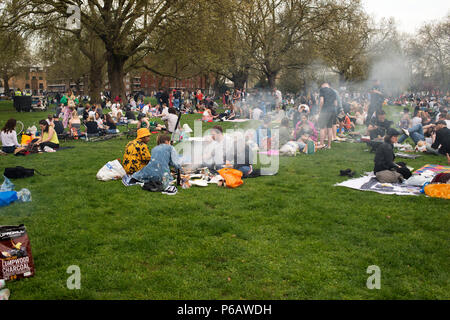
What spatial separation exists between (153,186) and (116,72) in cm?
2247

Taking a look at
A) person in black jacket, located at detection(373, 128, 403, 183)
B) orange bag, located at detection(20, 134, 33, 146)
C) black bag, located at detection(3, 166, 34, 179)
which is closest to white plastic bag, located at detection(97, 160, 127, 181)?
black bag, located at detection(3, 166, 34, 179)

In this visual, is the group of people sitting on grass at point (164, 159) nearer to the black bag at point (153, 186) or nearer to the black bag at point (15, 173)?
the black bag at point (153, 186)

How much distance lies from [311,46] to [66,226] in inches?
1237

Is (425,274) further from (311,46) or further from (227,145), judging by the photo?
(311,46)

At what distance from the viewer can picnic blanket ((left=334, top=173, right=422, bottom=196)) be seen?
709 centimetres

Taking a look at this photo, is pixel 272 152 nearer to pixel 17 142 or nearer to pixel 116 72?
pixel 17 142

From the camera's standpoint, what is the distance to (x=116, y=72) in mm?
27453

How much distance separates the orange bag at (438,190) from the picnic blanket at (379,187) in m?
0.22

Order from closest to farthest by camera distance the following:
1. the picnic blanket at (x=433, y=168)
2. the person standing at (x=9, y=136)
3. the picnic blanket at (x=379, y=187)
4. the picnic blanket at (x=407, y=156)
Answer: the picnic blanket at (x=379, y=187) → the picnic blanket at (x=433, y=168) → the picnic blanket at (x=407, y=156) → the person standing at (x=9, y=136)

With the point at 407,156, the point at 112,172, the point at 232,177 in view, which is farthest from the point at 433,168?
the point at 112,172

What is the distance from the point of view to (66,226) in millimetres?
5355

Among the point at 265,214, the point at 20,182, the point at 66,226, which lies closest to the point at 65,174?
the point at 20,182

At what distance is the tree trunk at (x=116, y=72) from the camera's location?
26.9 metres

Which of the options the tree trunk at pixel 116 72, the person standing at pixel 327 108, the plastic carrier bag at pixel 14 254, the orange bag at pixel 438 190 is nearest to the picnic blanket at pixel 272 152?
the person standing at pixel 327 108
